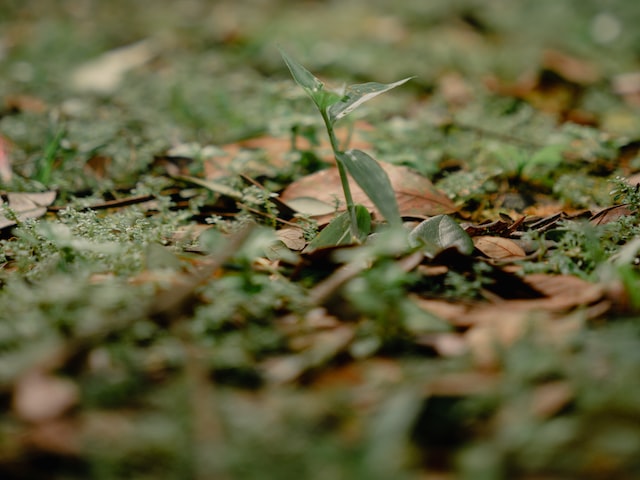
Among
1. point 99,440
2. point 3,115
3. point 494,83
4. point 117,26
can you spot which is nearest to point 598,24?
point 494,83

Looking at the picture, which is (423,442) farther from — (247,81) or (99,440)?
(247,81)

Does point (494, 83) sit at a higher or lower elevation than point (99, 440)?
lower

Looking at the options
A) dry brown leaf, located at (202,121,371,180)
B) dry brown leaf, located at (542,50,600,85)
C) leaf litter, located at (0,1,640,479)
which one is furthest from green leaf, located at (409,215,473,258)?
dry brown leaf, located at (542,50,600,85)

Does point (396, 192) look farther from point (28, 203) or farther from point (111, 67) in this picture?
point (111, 67)

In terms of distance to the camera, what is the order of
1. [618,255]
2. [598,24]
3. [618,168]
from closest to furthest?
1. [618,255]
2. [618,168]
3. [598,24]

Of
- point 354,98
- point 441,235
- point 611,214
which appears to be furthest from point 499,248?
point 354,98

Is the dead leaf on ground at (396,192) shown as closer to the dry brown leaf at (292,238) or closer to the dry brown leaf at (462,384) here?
the dry brown leaf at (292,238)
